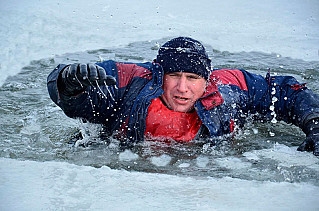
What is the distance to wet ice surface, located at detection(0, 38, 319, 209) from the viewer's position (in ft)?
8.28

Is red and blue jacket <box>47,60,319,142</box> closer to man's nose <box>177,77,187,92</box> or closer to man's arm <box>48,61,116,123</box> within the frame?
man's arm <box>48,61,116,123</box>

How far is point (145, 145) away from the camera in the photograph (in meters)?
3.74

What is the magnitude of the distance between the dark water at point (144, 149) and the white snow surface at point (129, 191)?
0.29 meters

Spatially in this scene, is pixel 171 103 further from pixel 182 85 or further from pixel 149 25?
pixel 149 25

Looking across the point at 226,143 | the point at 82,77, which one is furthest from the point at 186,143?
the point at 82,77

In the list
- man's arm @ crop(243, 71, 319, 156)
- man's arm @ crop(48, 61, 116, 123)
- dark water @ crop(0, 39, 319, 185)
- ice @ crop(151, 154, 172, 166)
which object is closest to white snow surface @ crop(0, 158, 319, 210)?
dark water @ crop(0, 39, 319, 185)

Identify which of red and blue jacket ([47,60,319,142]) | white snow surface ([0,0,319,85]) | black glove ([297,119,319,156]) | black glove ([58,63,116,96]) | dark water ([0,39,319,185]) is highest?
white snow surface ([0,0,319,85])

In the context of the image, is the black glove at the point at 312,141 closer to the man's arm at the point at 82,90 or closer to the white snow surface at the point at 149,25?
the man's arm at the point at 82,90

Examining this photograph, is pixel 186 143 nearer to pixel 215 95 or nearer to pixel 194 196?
pixel 215 95

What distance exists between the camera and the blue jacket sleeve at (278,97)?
4.07m

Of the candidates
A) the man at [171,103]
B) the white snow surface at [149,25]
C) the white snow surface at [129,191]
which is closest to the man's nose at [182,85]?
the man at [171,103]

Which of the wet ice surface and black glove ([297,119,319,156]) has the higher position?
black glove ([297,119,319,156])

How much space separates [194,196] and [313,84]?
359 centimetres

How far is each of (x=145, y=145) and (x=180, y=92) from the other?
0.56 meters
